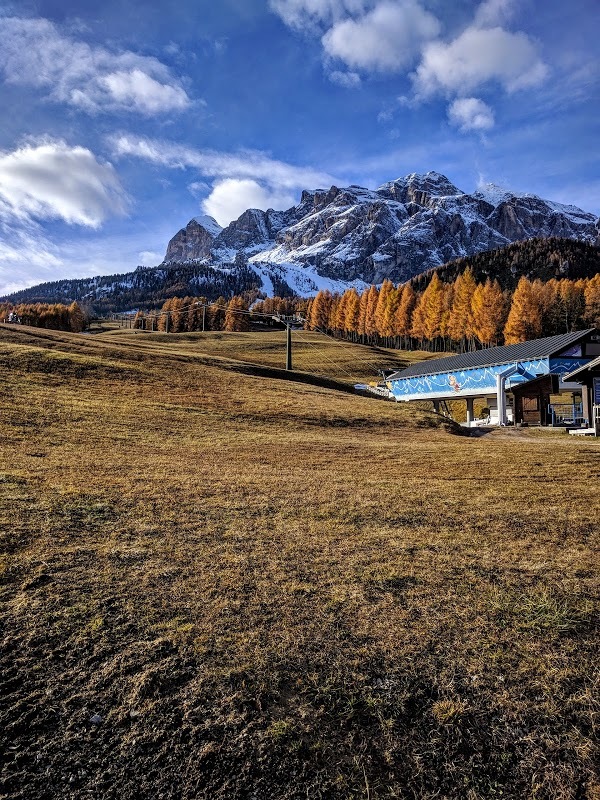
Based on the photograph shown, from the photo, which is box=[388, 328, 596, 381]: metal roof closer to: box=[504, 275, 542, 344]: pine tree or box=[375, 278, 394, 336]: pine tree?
box=[504, 275, 542, 344]: pine tree

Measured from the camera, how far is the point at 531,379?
39.4 m

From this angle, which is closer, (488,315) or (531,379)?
(531,379)

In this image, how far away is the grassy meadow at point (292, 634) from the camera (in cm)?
368

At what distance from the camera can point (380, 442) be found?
22.1 metres

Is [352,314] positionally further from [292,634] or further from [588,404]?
[292,634]

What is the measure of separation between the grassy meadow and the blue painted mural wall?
1111 inches

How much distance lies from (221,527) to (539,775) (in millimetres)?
6440

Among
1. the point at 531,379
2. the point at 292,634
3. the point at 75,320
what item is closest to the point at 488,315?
the point at 531,379

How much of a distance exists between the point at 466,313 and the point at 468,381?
51.1 metres

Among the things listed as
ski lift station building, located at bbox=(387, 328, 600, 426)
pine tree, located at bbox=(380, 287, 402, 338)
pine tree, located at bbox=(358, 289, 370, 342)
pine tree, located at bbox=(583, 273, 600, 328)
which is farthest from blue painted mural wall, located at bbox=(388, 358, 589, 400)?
pine tree, located at bbox=(583, 273, 600, 328)

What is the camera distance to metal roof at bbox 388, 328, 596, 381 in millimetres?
38516

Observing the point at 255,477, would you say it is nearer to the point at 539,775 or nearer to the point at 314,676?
the point at 314,676

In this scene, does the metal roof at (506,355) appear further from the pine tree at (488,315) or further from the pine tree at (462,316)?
the pine tree at (462,316)

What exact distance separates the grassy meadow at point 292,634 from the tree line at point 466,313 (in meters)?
79.7
